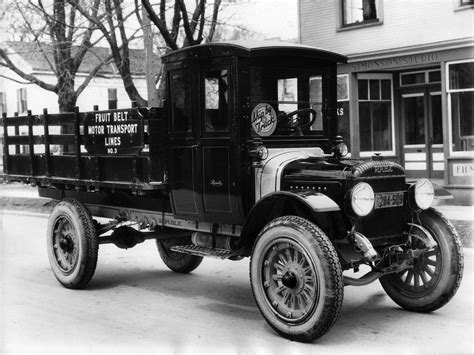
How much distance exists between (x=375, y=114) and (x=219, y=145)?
1228cm

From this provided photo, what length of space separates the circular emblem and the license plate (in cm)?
122

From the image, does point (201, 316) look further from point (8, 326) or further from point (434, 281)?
point (434, 281)

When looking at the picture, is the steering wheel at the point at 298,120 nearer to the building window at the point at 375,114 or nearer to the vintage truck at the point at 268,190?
the vintage truck at the point at 268,190

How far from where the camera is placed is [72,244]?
7.75 meters

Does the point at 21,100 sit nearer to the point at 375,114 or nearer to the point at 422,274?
the point at 375,114

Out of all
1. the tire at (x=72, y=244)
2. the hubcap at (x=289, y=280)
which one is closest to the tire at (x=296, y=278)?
the hubcap at (x=289, y=280)

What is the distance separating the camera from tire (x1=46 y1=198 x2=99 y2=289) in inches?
293

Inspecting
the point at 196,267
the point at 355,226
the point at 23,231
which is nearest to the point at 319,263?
the point at 355,226

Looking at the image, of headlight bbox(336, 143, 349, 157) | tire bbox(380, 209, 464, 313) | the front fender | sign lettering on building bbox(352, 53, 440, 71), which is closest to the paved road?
tire bbox(380, 209, 464, 313)

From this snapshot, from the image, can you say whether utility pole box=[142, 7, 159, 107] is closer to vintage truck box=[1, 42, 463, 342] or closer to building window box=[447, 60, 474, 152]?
vintage truck box=[1, 42, 463, 342]

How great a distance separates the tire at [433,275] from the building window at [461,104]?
9924 millimetres

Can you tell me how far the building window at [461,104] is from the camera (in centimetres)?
1528

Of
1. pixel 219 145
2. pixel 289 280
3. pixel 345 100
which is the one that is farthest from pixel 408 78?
pixel 289 280

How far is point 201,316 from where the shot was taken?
6254 mm
